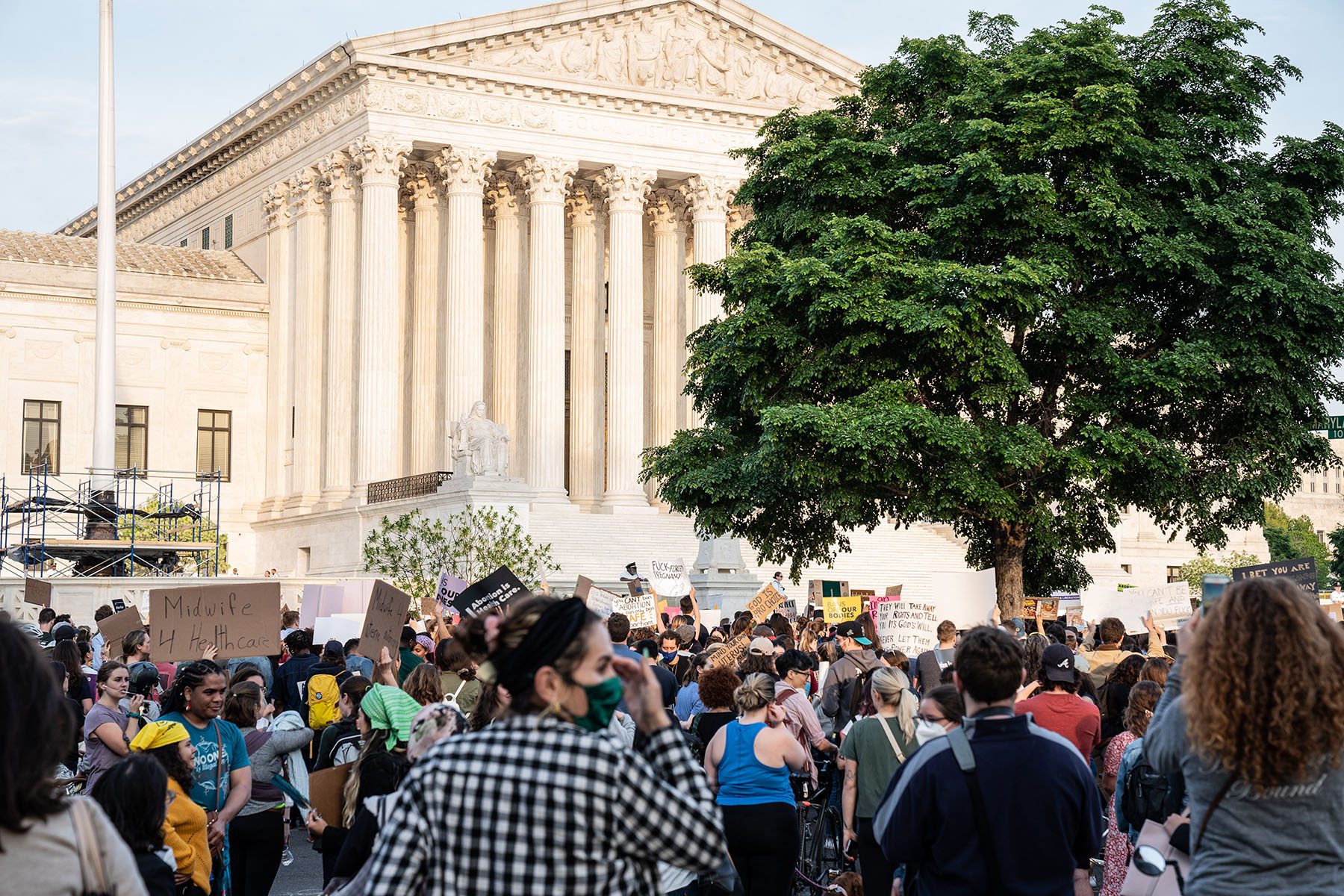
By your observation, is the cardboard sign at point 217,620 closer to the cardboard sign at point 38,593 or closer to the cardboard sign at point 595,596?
the cardboard sign at point 595,596

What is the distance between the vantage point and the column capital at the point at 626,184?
51906mm

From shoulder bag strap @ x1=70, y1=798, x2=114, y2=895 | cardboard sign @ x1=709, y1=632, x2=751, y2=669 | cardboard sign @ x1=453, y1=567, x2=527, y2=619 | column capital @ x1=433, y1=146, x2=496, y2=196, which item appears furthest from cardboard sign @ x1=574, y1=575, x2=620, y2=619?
column capital @ x1=433, y1=146, x2=496, y2=196

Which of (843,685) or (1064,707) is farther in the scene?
(843,685)

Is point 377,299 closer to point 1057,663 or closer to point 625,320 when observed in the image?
point 625,320

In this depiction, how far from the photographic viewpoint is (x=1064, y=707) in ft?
33.8

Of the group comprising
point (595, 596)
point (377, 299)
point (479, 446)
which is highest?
point (377, 299)

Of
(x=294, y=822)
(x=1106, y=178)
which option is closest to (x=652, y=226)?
(x=1106, y=178)

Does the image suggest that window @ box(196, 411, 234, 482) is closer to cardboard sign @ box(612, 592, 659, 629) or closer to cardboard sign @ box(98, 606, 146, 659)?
cardboard sign @ box(612, 592, 659, 629)

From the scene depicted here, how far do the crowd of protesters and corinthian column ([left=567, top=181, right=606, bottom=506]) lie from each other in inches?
1648

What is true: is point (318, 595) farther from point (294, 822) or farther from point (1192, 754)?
point (1192, 754)

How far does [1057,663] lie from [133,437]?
47464 millimetres

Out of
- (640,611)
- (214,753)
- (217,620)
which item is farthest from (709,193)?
(214,753)

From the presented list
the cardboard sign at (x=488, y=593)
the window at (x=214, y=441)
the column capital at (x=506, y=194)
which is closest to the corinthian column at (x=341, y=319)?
the column capital at (x=506, y=194)

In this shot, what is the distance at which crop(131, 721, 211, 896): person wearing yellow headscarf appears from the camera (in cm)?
790
